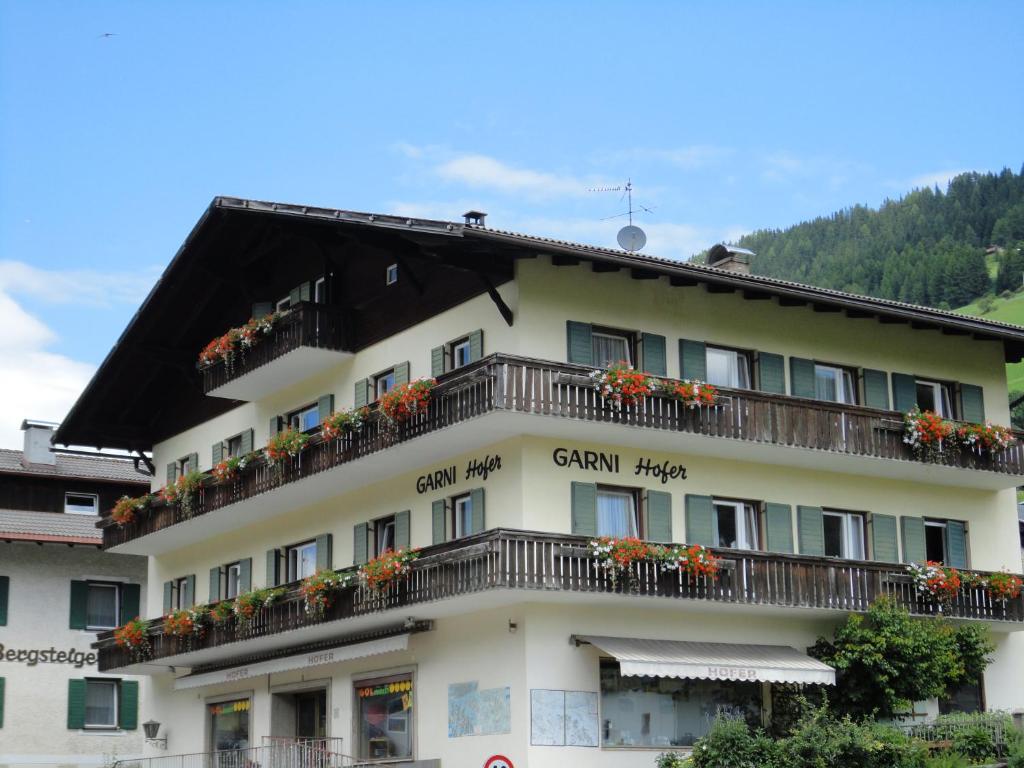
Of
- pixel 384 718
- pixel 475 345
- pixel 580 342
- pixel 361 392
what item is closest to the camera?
pixel 580 342

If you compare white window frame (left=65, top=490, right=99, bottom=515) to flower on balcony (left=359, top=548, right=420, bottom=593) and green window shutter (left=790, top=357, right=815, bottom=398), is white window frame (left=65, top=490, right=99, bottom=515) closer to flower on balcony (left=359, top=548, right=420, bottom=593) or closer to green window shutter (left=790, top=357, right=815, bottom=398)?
flower on balcony (left=359, top=548, right=420, bottom=593)

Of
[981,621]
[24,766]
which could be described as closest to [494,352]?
[981,621]

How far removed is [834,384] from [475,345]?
711 cm

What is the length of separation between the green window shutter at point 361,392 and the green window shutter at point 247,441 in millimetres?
4513

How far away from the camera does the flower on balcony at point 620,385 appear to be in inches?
953

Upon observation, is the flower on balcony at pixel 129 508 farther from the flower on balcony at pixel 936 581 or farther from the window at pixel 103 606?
the flower on balcony at pixel 936 581

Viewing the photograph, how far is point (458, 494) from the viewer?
2595 cm

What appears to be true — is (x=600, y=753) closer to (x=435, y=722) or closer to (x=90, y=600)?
(x=435, y=722)

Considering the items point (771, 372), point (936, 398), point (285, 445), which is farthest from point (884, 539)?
point (285, 445)

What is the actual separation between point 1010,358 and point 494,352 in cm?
1243

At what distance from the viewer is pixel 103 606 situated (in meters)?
40.9

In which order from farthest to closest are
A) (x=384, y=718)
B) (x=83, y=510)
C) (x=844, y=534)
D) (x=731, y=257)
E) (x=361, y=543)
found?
1. (x=83, y=510)
2. (x=731, y=257)
3. (x=361, y=543)
4. (x=844, y=534)
5. (x=384, y=718)

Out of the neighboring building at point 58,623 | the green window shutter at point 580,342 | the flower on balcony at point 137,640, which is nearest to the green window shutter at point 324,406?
the green window shutter at point 580,342

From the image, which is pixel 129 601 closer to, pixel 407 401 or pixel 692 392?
pixel 407 401
